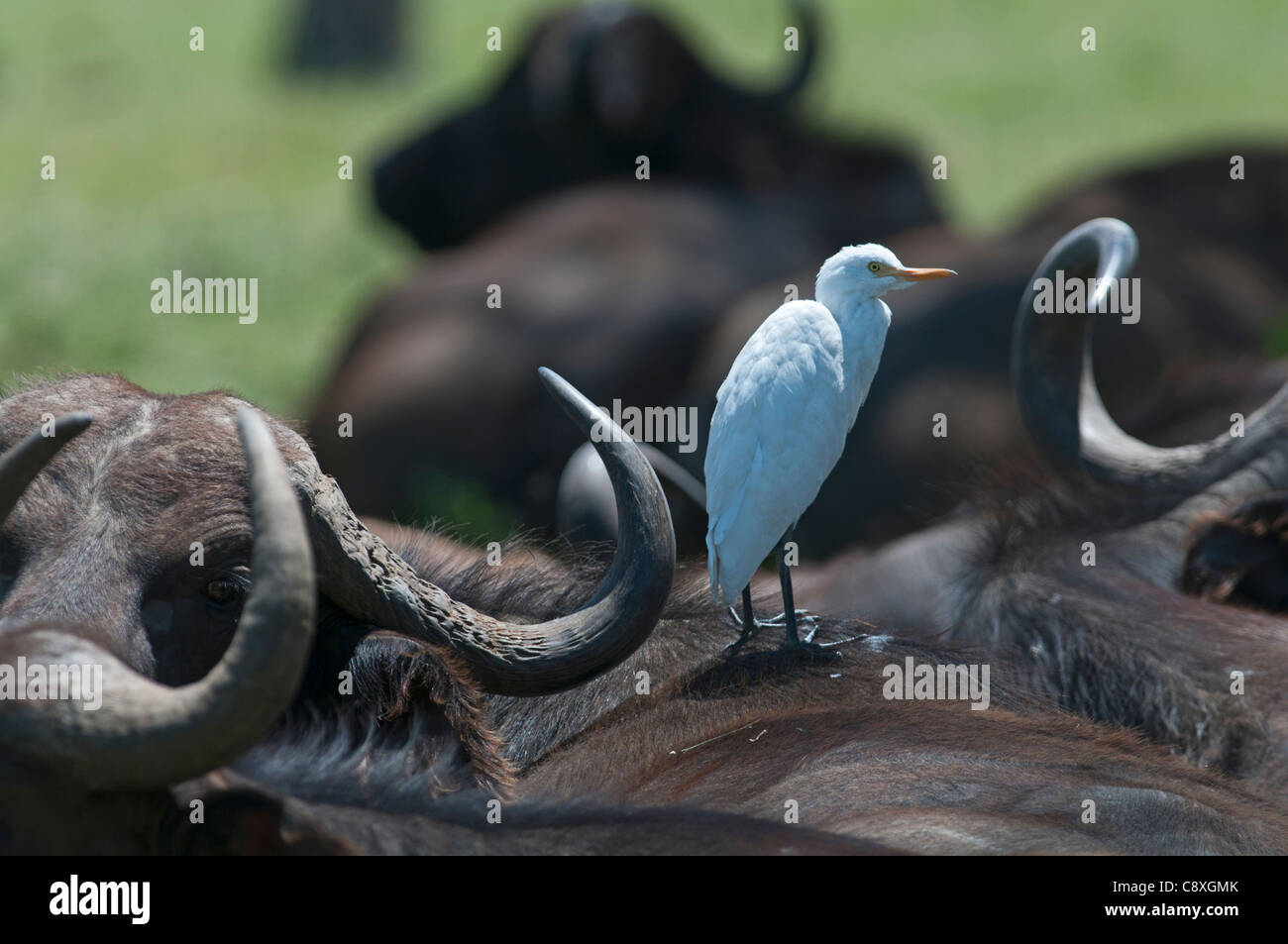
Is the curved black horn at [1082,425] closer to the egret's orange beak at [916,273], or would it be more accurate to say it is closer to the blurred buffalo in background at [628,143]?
the egret's orange beak at [916,273]

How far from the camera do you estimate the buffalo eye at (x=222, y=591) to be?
10.8ft

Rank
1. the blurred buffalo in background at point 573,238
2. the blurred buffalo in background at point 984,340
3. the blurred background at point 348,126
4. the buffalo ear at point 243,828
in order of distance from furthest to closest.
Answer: the blurred background at point 348,126
the blurred buffalo in background at point 573,238
the blurred buffalo in background at point 984,340
the buffalo ear at point 243,828

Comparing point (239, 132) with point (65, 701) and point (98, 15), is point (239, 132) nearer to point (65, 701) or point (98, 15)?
point (98, 15)

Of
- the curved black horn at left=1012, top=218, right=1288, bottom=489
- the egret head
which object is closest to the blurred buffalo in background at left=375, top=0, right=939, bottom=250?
the curved black horn at left=1012, top=218, right=1288, bottom=489

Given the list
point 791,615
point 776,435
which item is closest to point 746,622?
point 791,615

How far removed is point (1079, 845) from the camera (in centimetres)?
326

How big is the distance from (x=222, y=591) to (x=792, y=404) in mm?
1205

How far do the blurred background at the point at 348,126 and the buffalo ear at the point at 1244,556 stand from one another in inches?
111

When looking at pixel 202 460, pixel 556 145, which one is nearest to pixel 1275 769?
pixel 202 460

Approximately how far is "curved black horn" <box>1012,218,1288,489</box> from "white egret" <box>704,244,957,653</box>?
1634 millimetres

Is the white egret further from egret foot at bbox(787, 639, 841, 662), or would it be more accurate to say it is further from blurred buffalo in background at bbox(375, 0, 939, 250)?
blurred buffalo in background at bbox(375, 0, 939, 250)

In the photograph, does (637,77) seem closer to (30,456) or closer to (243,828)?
(30,456)

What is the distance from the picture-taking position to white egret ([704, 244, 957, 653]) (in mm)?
3250
